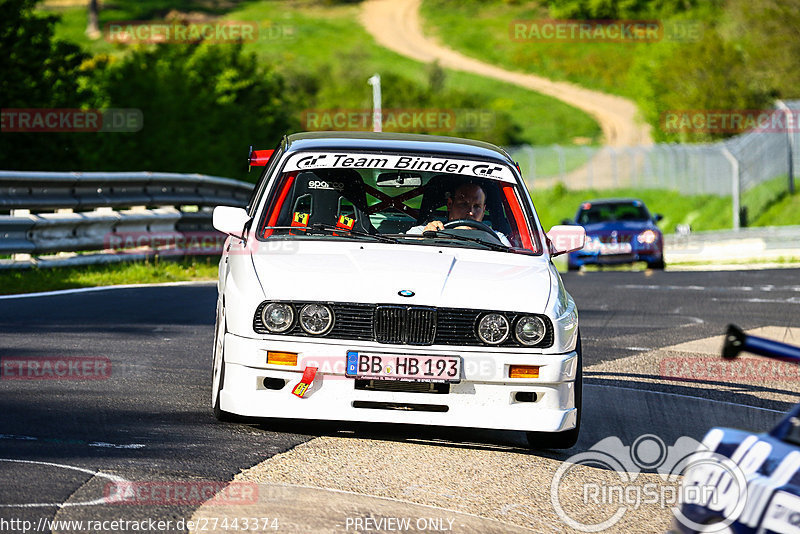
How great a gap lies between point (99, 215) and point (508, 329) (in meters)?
10.6

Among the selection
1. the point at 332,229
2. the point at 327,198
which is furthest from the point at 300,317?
the point at 327,198

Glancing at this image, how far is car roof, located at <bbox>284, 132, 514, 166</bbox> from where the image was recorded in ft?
26.6

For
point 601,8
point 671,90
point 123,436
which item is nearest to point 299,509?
point 123,436

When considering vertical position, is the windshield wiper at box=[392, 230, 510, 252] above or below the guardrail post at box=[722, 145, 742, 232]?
below

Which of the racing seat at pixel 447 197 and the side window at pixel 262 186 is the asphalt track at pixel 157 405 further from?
the racing seat at pixel 447 197

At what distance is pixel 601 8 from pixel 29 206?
100608 millimetres

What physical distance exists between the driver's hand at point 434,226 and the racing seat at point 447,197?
300 millimetres

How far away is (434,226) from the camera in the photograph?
7789mm

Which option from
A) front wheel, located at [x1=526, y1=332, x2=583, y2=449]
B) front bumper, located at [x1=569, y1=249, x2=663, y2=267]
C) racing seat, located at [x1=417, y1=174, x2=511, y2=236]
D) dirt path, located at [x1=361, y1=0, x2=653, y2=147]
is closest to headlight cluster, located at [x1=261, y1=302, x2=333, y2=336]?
front wheel, located at [x1=526, y1=332, x2=583, y2=449]

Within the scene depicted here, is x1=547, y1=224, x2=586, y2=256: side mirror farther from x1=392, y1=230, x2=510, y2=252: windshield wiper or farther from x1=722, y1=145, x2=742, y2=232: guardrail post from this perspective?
x1=722, y1=145, x2=742, y2=232: guardrail post

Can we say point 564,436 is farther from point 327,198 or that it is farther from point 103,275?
point 103,275

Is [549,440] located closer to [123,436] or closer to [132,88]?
[123,436]

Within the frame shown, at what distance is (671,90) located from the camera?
68.8m

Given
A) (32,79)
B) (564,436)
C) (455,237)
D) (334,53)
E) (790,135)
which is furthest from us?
(334,53)
